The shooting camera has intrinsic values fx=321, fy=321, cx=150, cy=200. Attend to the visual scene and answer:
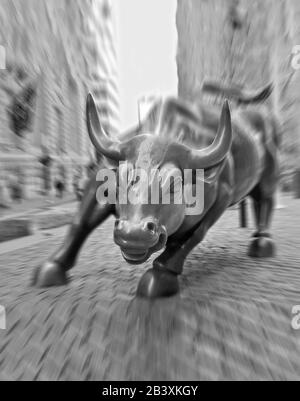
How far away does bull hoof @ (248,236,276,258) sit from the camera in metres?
1.71

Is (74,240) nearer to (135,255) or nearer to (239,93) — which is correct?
(135,255)

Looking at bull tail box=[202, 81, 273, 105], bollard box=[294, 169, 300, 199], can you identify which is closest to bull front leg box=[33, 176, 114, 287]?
bull tail box=[202, 81, 273, 105]

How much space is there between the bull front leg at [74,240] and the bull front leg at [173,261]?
302 millimetres

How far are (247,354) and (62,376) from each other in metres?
0.42

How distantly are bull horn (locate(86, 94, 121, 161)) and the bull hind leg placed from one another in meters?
1.03

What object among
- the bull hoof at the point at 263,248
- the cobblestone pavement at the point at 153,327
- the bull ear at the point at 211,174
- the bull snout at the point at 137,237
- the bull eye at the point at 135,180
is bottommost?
the cobblestone pavement at the point at 153,327

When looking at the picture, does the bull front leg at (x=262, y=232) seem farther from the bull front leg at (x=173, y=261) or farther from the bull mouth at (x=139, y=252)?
the bull mouth at (x=139, y=252)

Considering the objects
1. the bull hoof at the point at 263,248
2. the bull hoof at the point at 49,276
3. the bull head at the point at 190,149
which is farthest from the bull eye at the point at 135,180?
the bull hoof at the point at 263,248

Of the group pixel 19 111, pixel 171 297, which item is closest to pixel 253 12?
pixel 19 111

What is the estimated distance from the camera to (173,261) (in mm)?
1153

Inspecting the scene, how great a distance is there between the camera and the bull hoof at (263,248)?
171 cm

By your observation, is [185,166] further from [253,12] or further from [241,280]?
[253,12]

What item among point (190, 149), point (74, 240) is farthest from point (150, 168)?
point (74, 240)

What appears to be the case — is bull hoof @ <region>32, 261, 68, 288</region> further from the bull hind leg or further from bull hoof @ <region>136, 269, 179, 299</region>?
the bull hind leg
